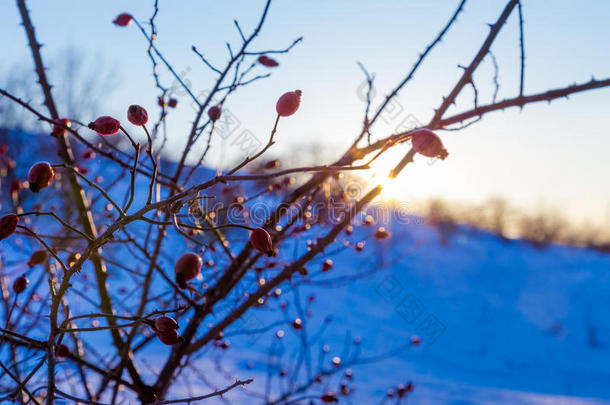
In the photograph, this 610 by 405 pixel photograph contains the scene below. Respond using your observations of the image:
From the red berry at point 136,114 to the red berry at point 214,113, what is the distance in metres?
0.58

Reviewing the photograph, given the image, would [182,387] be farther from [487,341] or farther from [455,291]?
[455,291]

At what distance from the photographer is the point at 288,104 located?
0.89 m

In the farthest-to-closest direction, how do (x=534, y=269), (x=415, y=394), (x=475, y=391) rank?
(x=534, y=269) < (x=475, y=391) < (x=415, y=394)

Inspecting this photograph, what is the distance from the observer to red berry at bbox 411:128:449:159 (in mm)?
795

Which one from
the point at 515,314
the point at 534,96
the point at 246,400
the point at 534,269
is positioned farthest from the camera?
the point at 534,269

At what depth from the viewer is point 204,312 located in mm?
1523

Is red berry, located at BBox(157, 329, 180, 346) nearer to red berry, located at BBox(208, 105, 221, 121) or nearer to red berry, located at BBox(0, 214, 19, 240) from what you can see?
red berry, located at BBox(0, 214, 19, 240)

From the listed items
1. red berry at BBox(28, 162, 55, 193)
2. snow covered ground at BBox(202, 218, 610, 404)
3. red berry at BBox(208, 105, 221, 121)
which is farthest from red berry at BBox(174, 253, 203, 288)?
snow covered ground at BBox(202, 218, 610, 404)

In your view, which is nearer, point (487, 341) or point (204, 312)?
point (204, 312)

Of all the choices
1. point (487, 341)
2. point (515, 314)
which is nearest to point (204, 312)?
point (487, 341)

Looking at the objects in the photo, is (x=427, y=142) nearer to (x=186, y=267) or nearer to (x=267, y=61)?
(x=186, y=267)

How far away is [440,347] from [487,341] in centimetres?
131

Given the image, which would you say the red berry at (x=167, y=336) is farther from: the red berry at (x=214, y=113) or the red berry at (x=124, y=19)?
the red berry at (x=124, y=19)

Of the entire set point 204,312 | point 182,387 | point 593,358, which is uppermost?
point 593,358
